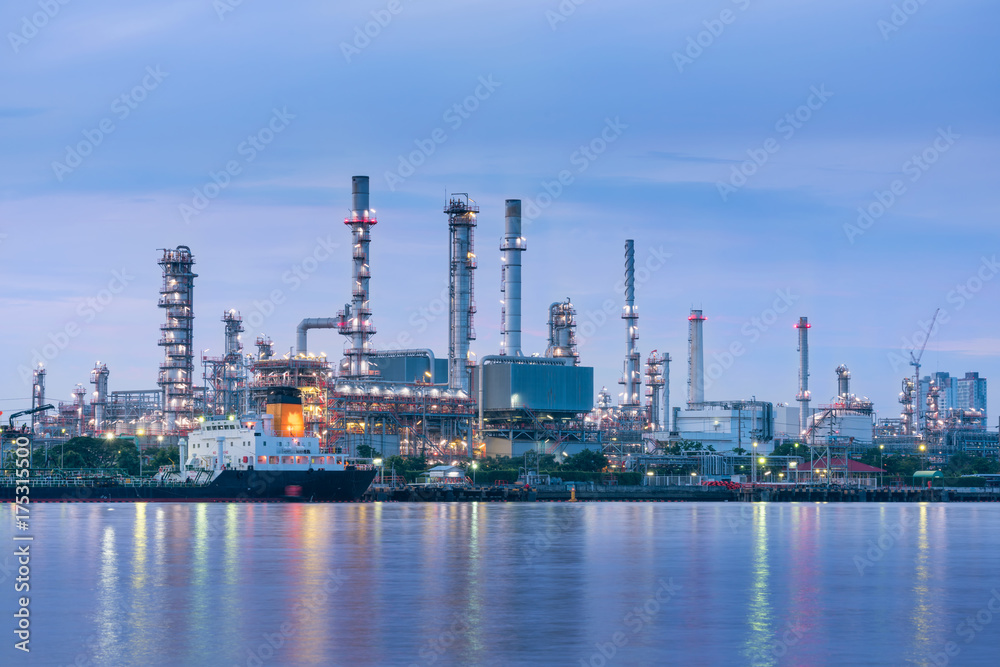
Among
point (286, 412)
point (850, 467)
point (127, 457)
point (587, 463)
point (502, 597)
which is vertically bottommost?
point (502, 597)

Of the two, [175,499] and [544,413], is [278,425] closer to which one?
[175,499]

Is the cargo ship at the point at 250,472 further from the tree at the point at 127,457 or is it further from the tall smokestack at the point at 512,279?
the tall smokestack at the point at 512,279

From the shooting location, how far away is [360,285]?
6112 inches

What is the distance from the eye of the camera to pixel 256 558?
50656mm

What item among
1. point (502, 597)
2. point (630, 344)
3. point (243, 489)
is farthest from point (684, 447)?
point (502, 597)

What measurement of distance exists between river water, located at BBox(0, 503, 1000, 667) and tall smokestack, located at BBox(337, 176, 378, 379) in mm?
85628

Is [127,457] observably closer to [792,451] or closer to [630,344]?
[630,344]

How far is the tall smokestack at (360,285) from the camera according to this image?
155m

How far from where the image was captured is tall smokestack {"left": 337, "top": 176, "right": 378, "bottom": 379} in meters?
155

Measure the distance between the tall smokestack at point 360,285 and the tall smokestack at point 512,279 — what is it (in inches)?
772

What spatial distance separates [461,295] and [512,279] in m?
8.29

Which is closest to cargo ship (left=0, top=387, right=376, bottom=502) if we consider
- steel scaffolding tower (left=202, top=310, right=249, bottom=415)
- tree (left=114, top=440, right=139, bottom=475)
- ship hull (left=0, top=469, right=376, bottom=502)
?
ship hull (left=0, top=469, right=376, bottom=502)

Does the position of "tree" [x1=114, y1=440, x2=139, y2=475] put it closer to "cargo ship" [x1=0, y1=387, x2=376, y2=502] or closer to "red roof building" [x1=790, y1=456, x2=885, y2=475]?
"cargo ship" [x1=0, y1=387, x2=376, y2=502]

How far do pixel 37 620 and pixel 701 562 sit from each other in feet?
84.9
